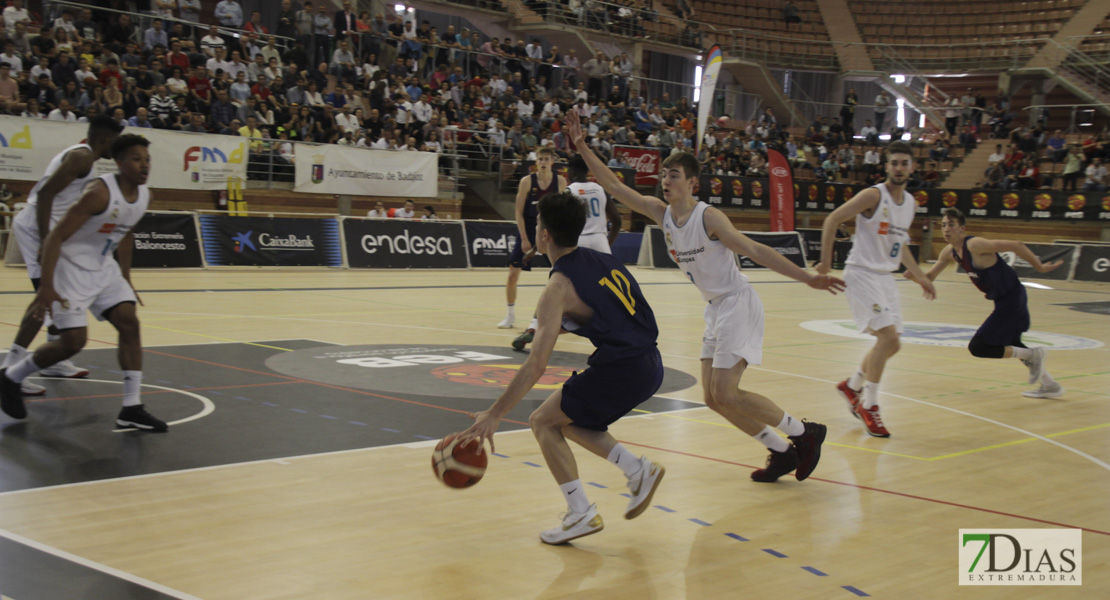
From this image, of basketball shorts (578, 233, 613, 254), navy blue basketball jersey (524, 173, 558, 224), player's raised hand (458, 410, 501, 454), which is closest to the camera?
player's raised hand (458, 410, 501, 454)

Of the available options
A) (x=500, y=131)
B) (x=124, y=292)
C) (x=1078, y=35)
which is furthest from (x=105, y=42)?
(x=1078, y=35)

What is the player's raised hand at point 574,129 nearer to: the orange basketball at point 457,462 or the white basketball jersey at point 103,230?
the orange basketball at point 457,462

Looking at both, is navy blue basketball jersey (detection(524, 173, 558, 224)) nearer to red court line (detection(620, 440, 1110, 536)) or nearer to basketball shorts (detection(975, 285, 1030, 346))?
basketball shorts (detection(975, 285, 1030, 346))

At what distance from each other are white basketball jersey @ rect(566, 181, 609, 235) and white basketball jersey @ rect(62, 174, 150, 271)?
449cm

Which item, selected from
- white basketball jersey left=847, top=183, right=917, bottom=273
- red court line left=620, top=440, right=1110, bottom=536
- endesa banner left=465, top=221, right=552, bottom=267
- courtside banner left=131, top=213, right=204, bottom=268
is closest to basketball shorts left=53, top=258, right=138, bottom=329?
red court line left=620, top=440, right=1110, bottom=536

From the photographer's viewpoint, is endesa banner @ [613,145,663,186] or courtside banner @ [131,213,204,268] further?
endesa banner @ [613,145,663,186]

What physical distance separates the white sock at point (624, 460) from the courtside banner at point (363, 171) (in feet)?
59.6

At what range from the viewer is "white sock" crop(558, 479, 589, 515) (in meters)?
4.04

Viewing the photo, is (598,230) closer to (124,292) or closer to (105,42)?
(124,292)

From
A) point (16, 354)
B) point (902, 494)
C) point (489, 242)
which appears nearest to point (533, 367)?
point (902, 494)

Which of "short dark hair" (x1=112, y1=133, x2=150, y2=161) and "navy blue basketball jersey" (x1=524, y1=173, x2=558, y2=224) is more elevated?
"short dark hair" (x1=112, y1=133, x2=150, y2=161)

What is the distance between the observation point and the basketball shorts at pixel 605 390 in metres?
4.09

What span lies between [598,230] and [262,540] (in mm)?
6246

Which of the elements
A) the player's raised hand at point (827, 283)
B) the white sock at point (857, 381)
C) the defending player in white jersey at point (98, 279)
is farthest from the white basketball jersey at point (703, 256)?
the defending player in white jersey at point (98, 279)
